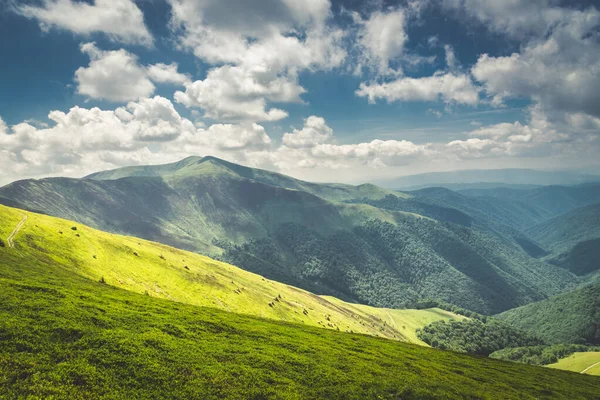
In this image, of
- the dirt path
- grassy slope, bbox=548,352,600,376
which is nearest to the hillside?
the dirt path

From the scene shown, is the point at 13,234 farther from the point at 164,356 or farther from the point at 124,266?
the point at 164,356

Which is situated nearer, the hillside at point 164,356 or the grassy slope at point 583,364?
the hillside at point 164,356

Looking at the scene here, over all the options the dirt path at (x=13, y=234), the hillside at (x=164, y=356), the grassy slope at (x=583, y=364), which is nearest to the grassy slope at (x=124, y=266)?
the dirt path at (x=13, y=234)

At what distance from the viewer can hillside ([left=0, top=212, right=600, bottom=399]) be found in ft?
92.4

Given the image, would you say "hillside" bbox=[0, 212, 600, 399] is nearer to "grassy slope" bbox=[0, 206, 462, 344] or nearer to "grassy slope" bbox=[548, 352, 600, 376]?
Answer: "grassy slope" bbox=[0, 206, 462, 344]

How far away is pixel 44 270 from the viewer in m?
53.8

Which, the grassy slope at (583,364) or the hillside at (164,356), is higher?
the hillside at (164,356)

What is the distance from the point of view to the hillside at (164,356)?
28.2 meters

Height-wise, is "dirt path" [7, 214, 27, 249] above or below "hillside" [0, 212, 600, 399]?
above

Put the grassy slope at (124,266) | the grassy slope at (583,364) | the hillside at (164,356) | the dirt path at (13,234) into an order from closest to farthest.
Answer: the hillside at (164,356) → the dirt path at (13,234) → the grassy slope at (124,266) → the grassy slope at (583,364)

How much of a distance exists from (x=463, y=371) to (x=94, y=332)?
69.7 meters

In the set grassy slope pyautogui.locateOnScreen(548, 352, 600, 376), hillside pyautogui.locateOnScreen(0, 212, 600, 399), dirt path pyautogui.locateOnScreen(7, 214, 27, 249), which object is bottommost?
grassy slope pyautogui.locateOnScreen(548, 352, 600, 376)

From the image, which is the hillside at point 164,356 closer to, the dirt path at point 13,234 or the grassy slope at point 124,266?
the dirt path at point 13,234

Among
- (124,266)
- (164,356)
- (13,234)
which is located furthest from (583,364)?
(13,234)
